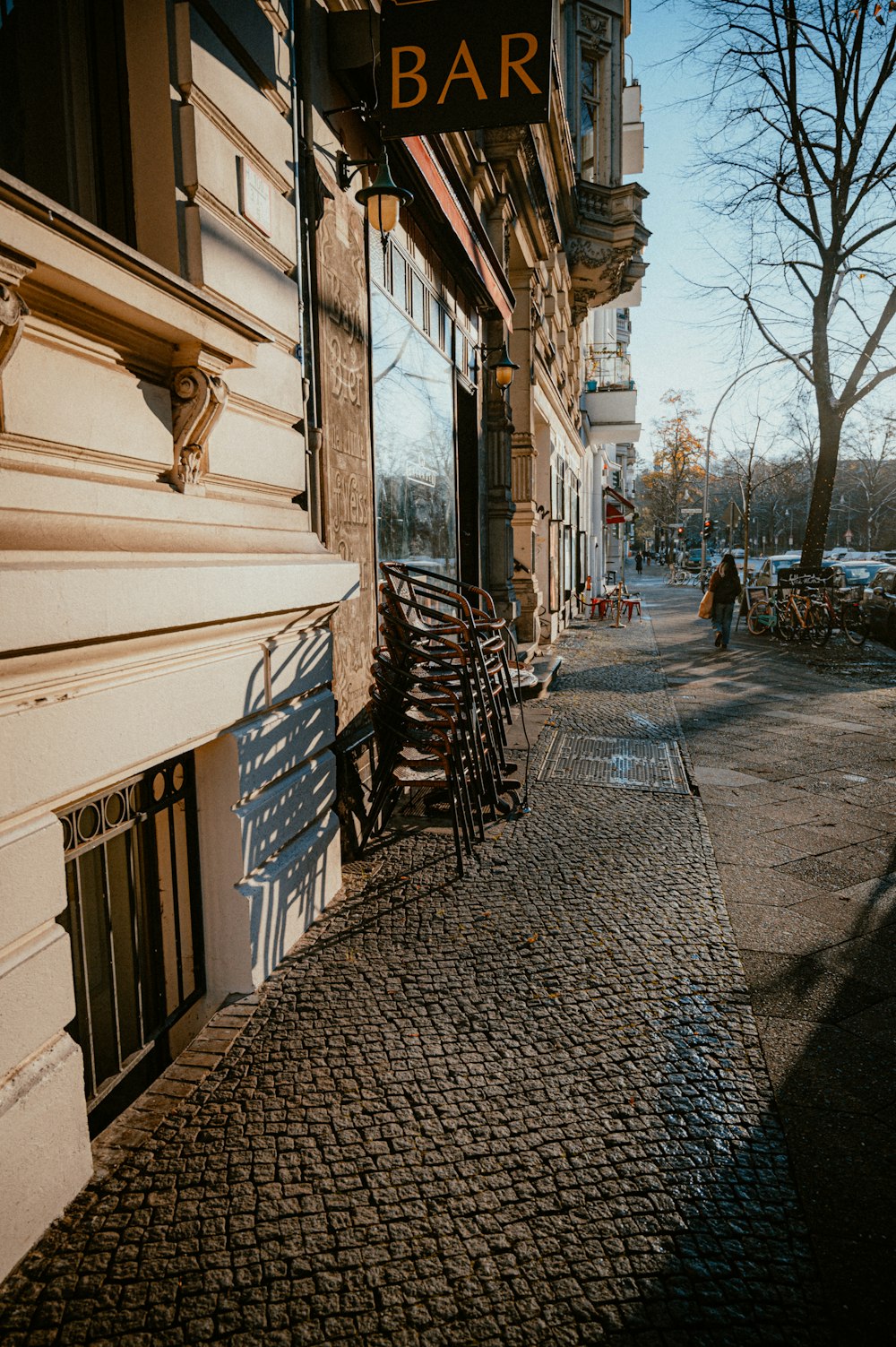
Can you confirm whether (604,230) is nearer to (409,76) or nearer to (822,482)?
(822,482)

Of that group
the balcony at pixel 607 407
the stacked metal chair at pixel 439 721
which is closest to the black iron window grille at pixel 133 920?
the stacked metal chair at pixel 439 721

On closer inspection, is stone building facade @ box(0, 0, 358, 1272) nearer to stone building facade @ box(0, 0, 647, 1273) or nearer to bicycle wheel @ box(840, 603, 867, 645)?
stone building facade @ box(0, 0, 647, 1273)

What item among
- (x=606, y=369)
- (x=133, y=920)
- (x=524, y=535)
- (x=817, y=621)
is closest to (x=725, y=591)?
(x=817, y=621)

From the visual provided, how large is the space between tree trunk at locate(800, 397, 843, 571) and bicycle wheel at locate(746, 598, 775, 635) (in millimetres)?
1535

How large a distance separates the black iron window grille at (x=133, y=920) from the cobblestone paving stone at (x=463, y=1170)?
298 mm

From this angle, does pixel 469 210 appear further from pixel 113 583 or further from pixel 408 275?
pixel 113 583

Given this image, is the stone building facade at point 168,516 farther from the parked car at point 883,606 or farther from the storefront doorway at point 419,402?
the parked car at point 883,606

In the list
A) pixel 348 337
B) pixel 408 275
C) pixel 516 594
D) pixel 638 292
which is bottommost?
pixel 516 594

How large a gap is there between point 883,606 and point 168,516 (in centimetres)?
1727

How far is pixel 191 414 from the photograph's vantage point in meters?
2.96

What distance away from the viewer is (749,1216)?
2168 mm

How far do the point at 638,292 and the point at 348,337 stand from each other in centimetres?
2584

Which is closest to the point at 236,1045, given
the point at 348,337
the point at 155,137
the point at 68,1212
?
the point at 68,1212

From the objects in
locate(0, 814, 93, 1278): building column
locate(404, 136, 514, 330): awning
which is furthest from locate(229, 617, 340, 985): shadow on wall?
locate(404, 136, 514, 330): awning
